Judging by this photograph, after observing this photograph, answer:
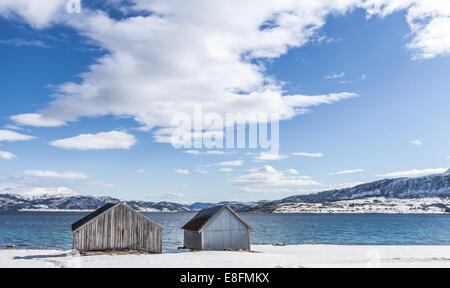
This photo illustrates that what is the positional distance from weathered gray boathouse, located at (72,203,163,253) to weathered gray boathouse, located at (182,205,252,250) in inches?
227

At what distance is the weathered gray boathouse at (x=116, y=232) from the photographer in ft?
133

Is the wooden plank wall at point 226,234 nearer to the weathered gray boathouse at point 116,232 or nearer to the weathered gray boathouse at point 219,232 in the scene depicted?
the weathered gray boathouse at point 219,232

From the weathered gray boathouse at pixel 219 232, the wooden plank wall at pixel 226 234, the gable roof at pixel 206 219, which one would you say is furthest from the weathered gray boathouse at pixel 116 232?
the wooden plank wall at pixel 226 234

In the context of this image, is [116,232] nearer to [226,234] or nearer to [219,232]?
[219,232]

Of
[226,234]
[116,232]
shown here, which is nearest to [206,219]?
[226,234]

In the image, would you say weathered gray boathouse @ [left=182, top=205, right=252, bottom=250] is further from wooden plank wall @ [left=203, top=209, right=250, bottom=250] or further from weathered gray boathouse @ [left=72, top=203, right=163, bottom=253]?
weathered gray boathouse @ [left=72, top=203, right=163, bottom=253]

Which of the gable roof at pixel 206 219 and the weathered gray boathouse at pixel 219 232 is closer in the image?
the weathered gray boathouse at pixel 219 232

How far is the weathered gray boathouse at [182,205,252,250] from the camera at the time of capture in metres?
47.8

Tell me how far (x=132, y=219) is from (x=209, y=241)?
10.4m

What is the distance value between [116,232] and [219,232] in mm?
13165

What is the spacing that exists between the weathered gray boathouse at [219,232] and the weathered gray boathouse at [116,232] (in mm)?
5777

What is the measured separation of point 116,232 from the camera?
42094 millimetres
